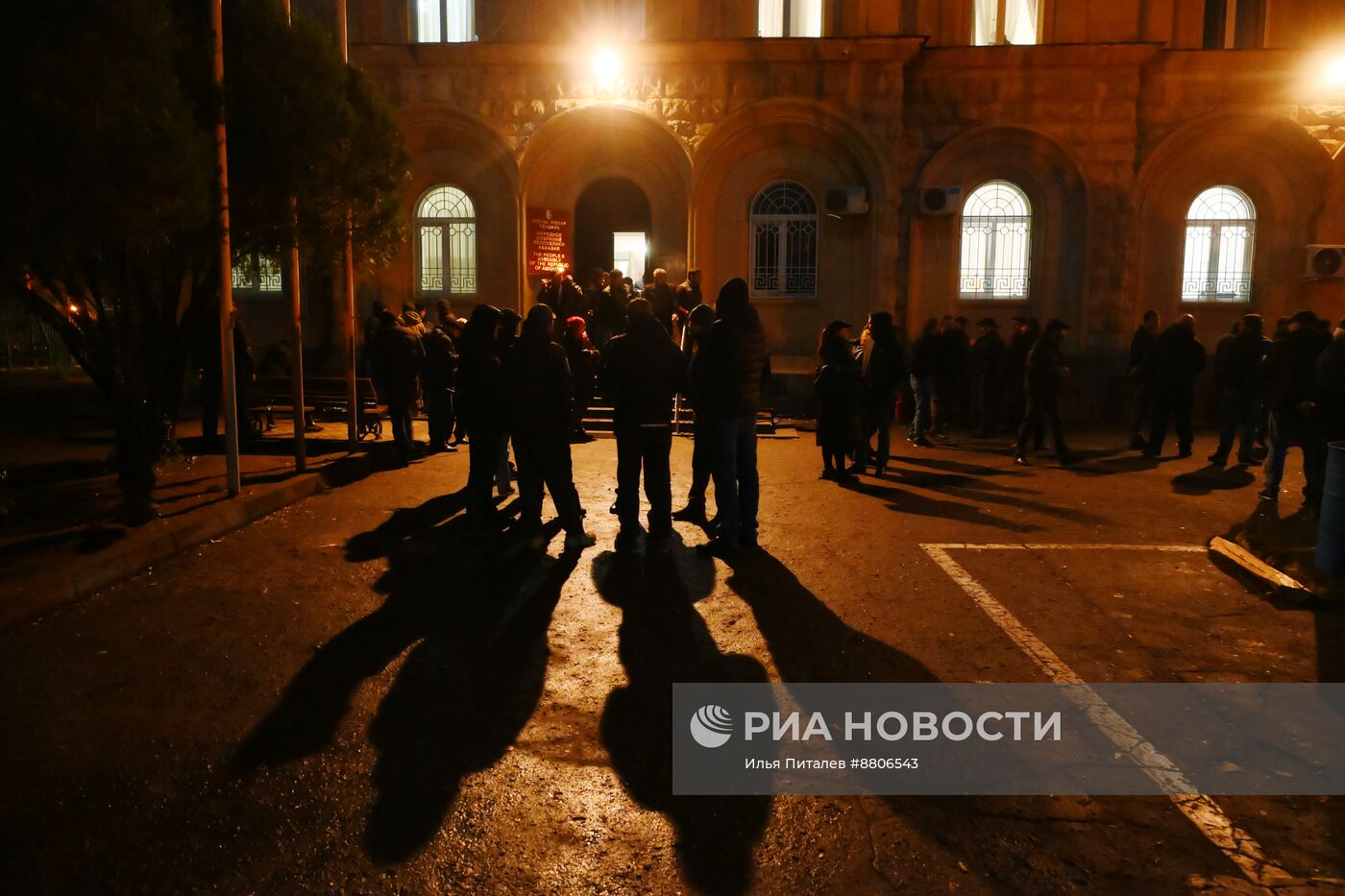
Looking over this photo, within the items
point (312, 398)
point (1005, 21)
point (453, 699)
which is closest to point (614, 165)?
point (1005, 21)

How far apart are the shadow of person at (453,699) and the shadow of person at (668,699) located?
1.46ft

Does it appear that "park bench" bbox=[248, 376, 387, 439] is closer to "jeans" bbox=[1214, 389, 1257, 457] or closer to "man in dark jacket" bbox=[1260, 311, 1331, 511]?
"man in dark jacket" bbox=[1260, 311, 1331, 511]

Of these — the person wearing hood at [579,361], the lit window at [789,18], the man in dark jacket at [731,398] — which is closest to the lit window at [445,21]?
the lit window at [789,18]

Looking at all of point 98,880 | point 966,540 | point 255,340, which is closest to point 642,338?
point 966,540

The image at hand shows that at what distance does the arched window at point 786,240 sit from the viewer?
19438 millimetres

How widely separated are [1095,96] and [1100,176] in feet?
4.72

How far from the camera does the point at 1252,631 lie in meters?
5.91

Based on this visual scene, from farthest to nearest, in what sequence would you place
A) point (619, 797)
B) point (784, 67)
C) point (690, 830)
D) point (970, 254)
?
point (970, 254), point (784, 67), point (619, 797), point (690, 830)

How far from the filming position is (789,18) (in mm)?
18906

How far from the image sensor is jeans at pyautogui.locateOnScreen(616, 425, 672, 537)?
299 inches

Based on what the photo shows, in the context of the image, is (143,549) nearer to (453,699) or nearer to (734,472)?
(453,699)

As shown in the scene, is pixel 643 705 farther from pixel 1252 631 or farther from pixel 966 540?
pixel 966 540

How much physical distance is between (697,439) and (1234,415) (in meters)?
7.51

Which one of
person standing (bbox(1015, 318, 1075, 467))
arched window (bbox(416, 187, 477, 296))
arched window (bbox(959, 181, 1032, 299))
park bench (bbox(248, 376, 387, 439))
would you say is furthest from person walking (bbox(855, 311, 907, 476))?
arched window (bbox(416, 187, 477, 296))
